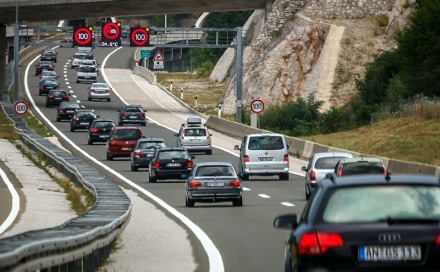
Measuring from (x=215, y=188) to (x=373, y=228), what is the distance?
23.4m

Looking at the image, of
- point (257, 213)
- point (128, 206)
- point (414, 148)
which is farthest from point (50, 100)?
point (128, 206)

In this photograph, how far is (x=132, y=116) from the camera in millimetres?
82750

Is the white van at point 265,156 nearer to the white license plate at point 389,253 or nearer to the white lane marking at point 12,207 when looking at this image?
the white lane marking at point 12,207

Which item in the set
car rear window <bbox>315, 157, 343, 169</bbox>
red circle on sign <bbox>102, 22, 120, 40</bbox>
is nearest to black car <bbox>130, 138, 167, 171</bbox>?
car rear window <bbox>315, 157, 343, 169</bbox>

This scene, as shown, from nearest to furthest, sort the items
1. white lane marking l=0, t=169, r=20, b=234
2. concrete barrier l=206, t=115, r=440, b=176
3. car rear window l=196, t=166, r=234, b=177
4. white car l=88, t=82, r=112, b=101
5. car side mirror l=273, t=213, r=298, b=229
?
1. car side mirror l=273, t=213, r=298, b=229
2. white lane marking l=0, t=169, r=20, b=234
3. car rear window l=196, t=166, r=234, b=177
4. concrete barrier l=206, t=115, r=440, b=176
5. white car l=88, t=82, r=112, b=101

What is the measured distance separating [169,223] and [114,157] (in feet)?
108

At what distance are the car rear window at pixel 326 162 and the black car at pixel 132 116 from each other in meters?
44.2

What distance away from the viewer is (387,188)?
1141cm

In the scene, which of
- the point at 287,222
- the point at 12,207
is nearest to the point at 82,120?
the point at 12,207

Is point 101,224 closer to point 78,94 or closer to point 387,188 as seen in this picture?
point 387,188

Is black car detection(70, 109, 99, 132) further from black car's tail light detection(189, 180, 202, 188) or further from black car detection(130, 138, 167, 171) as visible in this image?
black car's tail light detection(189, 180, 202, 188)

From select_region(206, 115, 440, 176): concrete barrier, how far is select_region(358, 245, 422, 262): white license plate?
24246mm

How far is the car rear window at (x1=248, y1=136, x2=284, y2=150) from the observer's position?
47.0 meters

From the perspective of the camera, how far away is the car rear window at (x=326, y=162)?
37.0 metres
